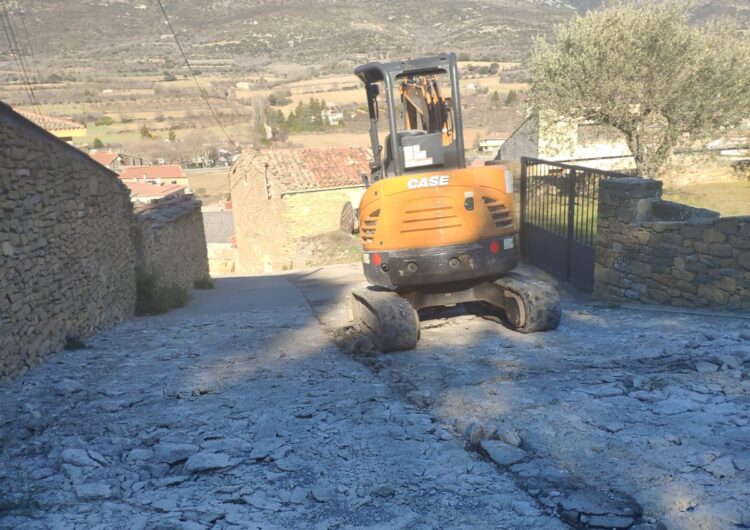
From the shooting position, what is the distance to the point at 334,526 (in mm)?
3463

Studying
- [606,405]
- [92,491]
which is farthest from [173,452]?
[606,405]

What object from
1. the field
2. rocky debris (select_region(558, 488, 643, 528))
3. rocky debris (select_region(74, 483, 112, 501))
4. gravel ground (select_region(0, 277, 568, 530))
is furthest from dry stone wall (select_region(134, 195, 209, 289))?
the field

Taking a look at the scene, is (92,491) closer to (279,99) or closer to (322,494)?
(322,494)

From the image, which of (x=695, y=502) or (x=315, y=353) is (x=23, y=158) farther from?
(x=695, y=502)

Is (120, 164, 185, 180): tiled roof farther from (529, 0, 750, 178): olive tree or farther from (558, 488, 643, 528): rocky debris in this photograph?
(558, 488, 643, 528): rocky debris

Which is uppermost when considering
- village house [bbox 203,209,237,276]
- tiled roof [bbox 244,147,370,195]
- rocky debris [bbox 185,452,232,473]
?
tiled roof [bbox 244,147,370,195]

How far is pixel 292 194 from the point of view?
85.0 feet

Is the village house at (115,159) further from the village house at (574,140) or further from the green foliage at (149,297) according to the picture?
the green foliage at (149,297)

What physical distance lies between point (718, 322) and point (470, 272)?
2.66m

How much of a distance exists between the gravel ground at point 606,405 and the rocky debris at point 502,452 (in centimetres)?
1

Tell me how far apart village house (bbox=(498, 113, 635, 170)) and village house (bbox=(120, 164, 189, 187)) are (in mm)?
25336

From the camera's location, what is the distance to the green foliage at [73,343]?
7.45 m

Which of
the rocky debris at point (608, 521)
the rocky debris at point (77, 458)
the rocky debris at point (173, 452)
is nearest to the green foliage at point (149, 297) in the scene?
the rocky debris at point (77, 458)

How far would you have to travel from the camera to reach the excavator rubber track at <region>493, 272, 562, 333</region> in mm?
6926
